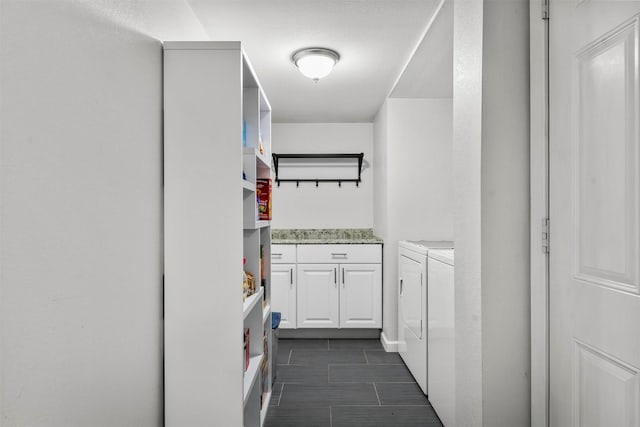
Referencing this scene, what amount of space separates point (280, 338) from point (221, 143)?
2.87m

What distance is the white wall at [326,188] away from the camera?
4531mm

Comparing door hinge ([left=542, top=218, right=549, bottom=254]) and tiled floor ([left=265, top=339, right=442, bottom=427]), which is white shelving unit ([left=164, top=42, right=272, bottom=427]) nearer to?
tiled floor ([left=265, top=339, right=442, bottom=427])

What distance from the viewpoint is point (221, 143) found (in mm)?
1558

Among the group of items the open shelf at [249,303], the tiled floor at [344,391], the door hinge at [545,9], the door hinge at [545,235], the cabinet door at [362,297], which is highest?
the door hinge at [545,9]

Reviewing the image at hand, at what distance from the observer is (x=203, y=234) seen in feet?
5.15

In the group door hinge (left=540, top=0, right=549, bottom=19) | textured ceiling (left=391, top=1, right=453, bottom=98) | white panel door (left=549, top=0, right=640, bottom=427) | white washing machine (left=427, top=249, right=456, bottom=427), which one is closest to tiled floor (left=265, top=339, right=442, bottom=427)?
white washing machine (left=427, top=249, right=456, bottom=427)

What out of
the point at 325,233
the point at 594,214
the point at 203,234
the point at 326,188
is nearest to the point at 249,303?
the point at 203,234

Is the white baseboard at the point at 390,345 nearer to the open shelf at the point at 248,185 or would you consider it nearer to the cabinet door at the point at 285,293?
the cabinet door at the point at 285,293

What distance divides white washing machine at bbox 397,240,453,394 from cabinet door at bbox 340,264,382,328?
436 mm

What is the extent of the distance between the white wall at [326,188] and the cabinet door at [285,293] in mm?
764

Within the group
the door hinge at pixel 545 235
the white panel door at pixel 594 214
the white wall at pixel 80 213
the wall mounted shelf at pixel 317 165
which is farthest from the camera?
the wall mounted shelf at pixel 317 165

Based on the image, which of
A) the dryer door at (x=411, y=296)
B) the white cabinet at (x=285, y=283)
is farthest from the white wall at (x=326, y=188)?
the dryer door at (x=411, y=296)

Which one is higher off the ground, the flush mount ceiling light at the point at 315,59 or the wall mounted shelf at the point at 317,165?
the flush mount ceiling light at the point at 315,59

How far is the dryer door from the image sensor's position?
2668mm
